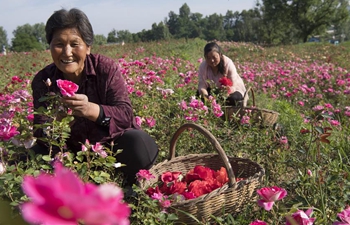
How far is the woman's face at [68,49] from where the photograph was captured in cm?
186

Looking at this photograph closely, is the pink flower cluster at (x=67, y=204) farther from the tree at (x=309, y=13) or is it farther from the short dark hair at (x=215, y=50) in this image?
the tree at (x=309, y=13)

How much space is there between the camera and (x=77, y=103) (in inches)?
55.7

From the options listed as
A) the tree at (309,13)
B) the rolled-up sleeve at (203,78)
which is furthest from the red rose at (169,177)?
the tree at (309,13)

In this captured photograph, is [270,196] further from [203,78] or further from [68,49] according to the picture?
[203,78]

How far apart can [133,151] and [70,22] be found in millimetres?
747

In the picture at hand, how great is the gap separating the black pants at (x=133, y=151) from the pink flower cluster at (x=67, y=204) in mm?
1732

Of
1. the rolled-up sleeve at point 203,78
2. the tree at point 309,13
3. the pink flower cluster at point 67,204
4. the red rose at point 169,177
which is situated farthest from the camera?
the tree at point 309,13

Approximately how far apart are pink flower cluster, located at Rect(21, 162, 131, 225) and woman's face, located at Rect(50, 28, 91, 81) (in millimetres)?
1675

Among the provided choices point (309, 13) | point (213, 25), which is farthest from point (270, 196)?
point (213, 25)

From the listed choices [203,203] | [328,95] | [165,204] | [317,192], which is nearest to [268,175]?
[317,192]

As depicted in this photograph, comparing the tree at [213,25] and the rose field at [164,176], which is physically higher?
the tree at [213,25]

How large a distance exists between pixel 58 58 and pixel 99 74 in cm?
27

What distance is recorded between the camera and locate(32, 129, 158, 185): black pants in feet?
6.63

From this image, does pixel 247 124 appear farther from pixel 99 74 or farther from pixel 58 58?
pixel 58 58
